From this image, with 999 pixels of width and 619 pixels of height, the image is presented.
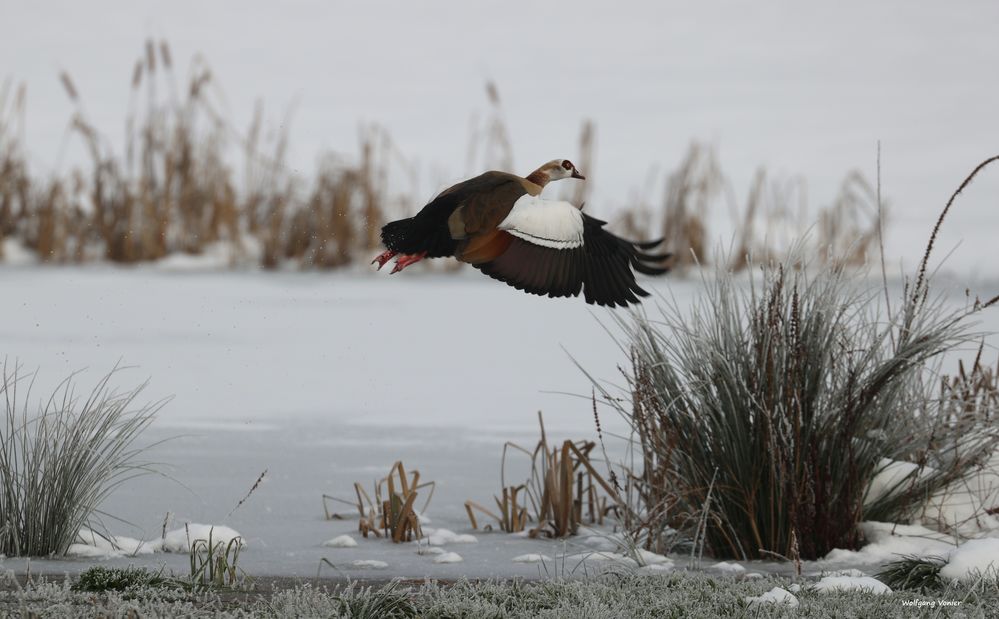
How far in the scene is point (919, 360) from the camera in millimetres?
4812

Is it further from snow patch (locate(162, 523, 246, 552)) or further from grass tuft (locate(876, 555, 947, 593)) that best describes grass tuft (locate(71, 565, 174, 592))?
grass tuft (locate(876, 555, 947, 593))

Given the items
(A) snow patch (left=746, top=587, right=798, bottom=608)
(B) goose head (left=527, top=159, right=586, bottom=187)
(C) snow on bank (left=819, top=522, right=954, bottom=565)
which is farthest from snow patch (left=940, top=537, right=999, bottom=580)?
(B) goose head (left=527, top=159, right=586, bottom=187)

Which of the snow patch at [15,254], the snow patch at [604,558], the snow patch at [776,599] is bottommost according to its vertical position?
the snow patch at [604,558]

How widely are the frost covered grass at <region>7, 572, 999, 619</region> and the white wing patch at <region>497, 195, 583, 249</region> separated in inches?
41.8

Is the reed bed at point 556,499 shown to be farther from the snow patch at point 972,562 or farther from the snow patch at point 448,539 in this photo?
the snow patch at point 972,562

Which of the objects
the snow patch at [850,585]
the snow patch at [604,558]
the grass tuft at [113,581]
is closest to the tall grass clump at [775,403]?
the snow patch at [604,558]

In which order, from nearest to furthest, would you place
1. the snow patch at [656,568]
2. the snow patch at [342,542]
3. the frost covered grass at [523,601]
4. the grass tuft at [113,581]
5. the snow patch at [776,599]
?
the frost covered grass at [523,601] → the snow patch at [776,599] → the grass tuft at [113,581] → the snow patch at [656,568] → the snow patch at [342,542]

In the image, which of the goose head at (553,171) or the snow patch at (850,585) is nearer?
the goose head at (553,171)

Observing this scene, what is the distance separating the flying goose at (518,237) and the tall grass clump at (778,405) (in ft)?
2.64

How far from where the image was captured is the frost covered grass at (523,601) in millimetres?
3348

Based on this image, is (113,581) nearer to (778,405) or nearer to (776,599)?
(776,599)

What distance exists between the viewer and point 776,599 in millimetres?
3613

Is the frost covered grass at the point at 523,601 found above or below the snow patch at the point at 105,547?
above

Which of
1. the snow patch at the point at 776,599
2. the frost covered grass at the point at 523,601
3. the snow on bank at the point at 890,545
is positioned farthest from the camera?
the snow on bank at the point at 890,545
